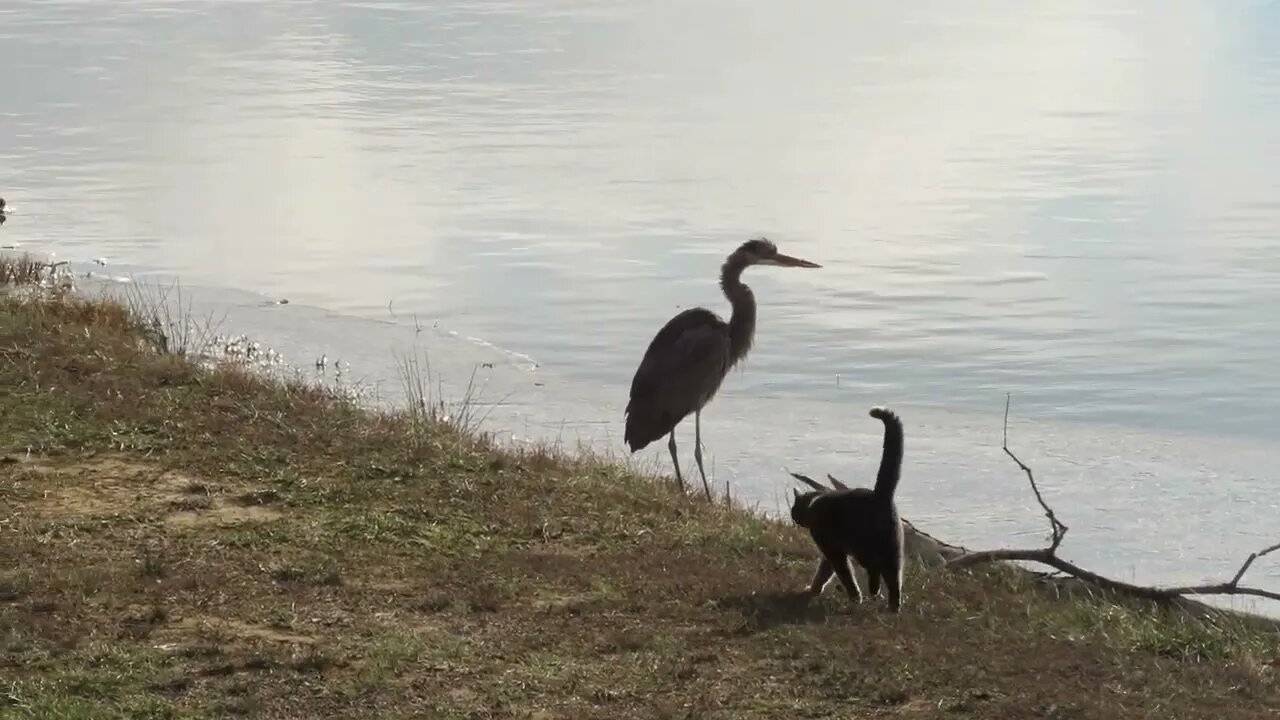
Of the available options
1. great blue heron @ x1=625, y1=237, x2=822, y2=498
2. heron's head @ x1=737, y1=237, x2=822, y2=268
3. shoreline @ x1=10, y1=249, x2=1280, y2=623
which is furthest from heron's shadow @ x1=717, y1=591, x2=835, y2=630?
heron's head @ x1=737, y1=237, x2=822, y2=268

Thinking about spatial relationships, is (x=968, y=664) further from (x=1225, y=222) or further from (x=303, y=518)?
(x=1225, y=222)

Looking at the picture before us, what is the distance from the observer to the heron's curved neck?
11.2 meters

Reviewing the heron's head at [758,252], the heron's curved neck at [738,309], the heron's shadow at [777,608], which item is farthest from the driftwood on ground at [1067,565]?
the heron's head at [758,252]

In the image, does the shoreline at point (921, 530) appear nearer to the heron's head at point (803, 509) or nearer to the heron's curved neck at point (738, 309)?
the heron's curved neck at point (738, 309)

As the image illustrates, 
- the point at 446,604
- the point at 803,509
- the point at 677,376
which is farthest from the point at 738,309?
the point at 446,604

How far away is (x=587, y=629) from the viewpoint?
6090 mm

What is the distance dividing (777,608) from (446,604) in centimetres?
112

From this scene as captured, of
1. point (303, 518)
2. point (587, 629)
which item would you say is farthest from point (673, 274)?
point (587, 629)

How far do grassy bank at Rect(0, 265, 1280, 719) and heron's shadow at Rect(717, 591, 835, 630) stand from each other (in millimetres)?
20

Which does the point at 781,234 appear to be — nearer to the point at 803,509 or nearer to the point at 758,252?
the point at 758,252

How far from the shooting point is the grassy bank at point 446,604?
5496 millimetres

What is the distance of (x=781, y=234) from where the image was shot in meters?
20.5

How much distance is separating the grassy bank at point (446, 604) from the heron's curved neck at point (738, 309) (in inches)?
97.4

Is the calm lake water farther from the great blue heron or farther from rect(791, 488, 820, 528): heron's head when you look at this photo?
rect(791, 488, 820, 528): heron's head
